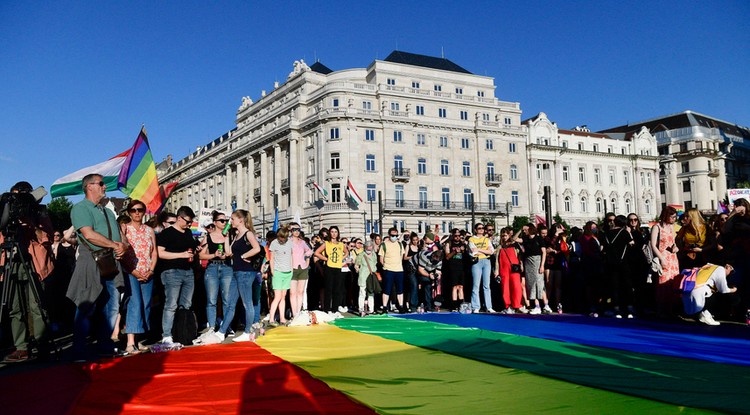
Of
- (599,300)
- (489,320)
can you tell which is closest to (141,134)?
(489,320)

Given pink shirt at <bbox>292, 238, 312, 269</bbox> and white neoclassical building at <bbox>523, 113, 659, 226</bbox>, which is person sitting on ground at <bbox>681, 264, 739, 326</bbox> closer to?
pink shirt at <bbox>292, 238, 312, 269</bbox>

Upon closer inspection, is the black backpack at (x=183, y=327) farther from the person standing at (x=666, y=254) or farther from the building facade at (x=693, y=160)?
the building facade at (x=693, y=160)

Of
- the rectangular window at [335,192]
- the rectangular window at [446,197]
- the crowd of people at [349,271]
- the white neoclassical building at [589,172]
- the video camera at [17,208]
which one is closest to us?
the video camera at [17,208]

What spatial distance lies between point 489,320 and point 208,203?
81850 mm

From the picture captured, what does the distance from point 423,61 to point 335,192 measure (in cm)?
2084

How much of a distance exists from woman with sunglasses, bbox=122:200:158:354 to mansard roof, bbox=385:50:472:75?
2290 inches

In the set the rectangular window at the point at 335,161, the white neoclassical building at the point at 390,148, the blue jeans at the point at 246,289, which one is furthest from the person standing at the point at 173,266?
the rectangular window at the point at 335,161

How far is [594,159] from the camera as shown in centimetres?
7881

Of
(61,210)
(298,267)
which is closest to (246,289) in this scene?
(298,267)

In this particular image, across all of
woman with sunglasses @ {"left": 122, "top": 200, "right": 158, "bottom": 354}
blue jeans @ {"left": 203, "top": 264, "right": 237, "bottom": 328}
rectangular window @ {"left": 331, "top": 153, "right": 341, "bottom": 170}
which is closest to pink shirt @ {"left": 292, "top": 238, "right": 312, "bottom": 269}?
blue jeans @ {"left": 203, "top": 264, "right": 237, "bottom": 328}

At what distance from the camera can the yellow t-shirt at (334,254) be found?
13508 mm

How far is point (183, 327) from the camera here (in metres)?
8.56

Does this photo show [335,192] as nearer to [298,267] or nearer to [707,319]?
[298,267]

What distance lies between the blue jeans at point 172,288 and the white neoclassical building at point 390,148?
45646 mm
